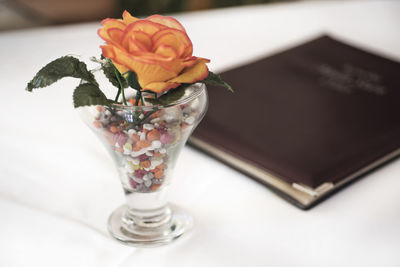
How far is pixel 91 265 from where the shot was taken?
567mm

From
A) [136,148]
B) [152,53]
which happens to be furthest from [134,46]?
[136,148]

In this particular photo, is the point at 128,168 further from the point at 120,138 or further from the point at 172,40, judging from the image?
the point at 172,40

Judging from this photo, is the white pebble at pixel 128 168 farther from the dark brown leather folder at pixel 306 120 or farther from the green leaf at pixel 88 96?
the dark brown leather folder at pixel 306 120

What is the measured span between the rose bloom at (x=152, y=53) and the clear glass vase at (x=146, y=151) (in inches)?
1.6

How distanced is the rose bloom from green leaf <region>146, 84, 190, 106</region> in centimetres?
2

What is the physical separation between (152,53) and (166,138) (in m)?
0.10

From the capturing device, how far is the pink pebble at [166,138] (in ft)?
1.71

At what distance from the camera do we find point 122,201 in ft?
2.20

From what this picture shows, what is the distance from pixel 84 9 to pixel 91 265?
2.24 meters

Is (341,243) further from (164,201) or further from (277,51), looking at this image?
(277,51)

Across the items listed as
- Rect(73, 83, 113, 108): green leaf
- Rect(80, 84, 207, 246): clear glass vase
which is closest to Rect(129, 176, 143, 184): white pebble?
Rect(80, 84, 207, 246): clear glass vase

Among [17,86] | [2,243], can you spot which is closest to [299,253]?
[2,243]

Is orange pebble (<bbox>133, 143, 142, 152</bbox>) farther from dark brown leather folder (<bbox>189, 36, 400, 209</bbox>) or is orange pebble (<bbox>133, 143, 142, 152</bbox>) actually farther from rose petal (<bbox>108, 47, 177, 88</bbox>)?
dark brown leather folder (<bbox>189, 36, 400, 209</bbox>)

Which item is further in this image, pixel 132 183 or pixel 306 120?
pixel 306 120
